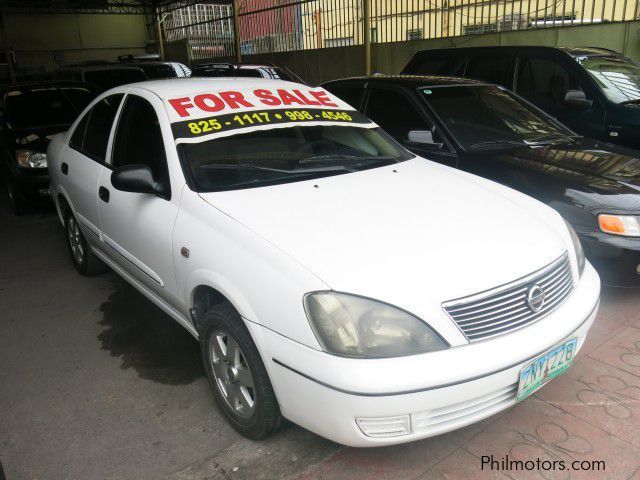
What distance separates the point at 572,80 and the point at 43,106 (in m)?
6.19

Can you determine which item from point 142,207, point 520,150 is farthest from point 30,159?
point 520,150

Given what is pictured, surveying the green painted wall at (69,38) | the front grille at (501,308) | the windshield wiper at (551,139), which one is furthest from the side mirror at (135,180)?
the green painted wall at (69,38)

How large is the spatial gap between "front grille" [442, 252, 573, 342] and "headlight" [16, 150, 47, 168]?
535cm

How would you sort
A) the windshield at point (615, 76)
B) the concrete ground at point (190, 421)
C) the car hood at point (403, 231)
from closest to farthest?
the car hood at point (403, 231)
the concrete ground at point (190, 421)
the windshield at point (615, 76)

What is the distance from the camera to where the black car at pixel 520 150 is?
339 centimetres

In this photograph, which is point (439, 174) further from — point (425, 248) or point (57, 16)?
point (57, 16)

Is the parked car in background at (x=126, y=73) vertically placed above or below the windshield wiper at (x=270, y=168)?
above

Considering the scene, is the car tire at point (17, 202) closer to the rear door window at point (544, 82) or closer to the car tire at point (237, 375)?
the car tire at point (237, 375)

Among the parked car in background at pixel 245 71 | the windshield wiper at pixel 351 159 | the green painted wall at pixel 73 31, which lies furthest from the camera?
the green painted wall at pixel 73 31

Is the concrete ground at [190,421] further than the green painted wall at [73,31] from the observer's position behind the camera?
No

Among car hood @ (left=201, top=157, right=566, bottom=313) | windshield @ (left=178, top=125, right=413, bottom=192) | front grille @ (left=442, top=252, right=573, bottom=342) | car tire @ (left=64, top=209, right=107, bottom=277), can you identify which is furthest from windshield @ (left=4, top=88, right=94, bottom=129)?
front grille @ (left=442, top=252, right=573, bottom=342)

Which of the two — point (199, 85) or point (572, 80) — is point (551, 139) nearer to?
point (572, 80)

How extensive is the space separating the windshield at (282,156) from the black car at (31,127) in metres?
3.86

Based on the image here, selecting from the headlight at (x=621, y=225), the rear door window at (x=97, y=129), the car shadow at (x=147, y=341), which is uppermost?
the rear door window at (x=97, y=129)
